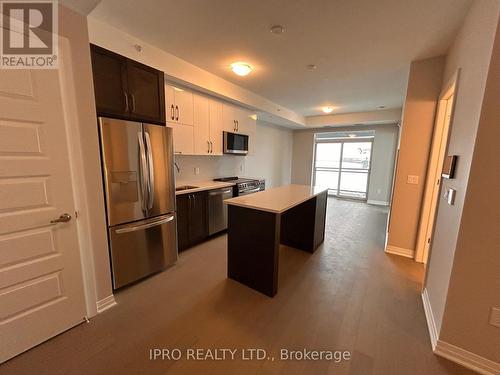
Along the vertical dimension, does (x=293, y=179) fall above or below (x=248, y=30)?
below

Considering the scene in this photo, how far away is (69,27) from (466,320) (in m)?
3.52

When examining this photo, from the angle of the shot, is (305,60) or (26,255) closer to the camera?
(26,255)

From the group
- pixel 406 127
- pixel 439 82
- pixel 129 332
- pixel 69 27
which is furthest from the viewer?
pixel 406 127

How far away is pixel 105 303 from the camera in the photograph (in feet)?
6.42

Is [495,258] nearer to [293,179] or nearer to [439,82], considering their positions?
[439,82]

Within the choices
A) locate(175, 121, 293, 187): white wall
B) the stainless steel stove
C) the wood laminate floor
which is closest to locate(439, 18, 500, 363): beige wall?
the wood laminate floor

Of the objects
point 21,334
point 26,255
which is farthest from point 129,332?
point 26,255

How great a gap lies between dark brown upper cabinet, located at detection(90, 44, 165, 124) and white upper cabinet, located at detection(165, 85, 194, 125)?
585 mm

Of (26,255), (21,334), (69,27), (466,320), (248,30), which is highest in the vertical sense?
(248,30)

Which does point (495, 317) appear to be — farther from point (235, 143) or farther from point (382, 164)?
point (382, 164)

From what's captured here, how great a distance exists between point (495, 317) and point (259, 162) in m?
5.38

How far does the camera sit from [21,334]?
4.87ft

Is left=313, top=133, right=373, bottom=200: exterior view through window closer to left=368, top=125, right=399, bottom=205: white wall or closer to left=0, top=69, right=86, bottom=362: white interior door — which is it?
left=368, top=125, right=399, bottom=205: white wall

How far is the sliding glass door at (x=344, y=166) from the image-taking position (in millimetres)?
6965
